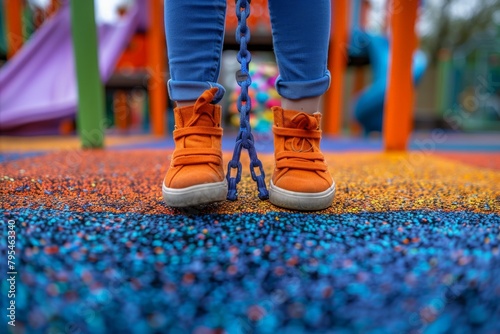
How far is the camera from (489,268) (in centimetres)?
36

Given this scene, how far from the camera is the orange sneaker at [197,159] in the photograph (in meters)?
0.49

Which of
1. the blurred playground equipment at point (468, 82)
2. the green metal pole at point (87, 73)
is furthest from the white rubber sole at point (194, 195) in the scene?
the blurred playground equipment at point (468, 82)

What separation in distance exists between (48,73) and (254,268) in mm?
2965

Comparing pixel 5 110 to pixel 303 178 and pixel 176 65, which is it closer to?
pixel 176 65

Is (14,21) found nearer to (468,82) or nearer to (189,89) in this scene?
(189,89)

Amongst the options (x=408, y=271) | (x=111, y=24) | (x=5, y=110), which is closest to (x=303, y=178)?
(x=408, y=271)

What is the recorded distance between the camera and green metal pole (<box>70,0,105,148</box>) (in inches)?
53.9

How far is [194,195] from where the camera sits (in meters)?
Result: 0.49

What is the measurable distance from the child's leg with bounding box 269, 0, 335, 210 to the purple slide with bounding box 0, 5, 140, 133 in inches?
82.3

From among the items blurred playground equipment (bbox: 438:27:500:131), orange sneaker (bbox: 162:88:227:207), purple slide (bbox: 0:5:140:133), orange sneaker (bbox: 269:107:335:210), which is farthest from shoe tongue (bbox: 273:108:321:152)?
blurred playground equipment (bbox: 438:27:500:131)

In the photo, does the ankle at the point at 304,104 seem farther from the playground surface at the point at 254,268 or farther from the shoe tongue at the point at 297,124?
the playground surface at the point at 254,268

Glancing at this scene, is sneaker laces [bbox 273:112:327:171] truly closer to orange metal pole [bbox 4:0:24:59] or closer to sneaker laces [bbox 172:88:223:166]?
sneaker laces [bbox 172:88:223:166]

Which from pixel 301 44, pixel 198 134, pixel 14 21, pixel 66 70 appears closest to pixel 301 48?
pixel 301 44

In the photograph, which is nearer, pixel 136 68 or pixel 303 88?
pixel 303 88
